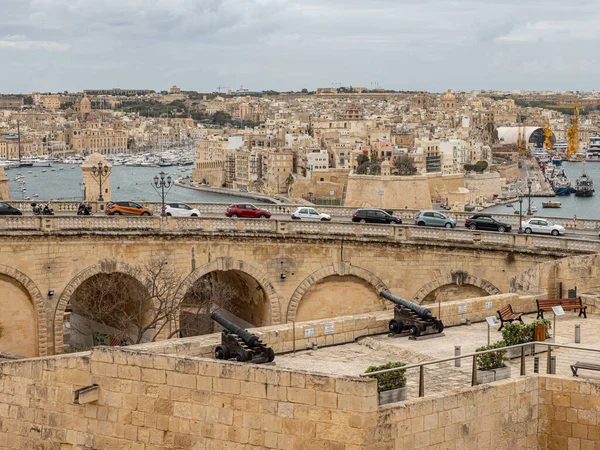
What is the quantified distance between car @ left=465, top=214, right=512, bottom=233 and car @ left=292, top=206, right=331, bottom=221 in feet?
12.7

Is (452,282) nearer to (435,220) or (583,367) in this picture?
(435,220)

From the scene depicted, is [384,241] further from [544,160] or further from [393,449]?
[544,160]

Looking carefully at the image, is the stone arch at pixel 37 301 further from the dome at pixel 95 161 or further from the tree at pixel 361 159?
the tree at pixel 361 159

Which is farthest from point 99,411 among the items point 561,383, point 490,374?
point 561,383

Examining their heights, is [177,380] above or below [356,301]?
above

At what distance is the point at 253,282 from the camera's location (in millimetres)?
25297

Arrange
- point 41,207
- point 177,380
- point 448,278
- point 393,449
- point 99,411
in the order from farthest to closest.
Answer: point 41,207 → point 448,278 → point 99,411 → point 177,380 → point 393,449

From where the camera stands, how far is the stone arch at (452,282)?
929 inches

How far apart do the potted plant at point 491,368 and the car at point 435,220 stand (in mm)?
16170

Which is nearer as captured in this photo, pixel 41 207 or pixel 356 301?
pixel 356 301

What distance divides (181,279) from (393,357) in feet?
41.5

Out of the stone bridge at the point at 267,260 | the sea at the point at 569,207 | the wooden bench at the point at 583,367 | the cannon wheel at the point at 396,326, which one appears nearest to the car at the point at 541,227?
the stone bridge at the point at 267,260

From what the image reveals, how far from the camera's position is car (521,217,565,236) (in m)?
26.3

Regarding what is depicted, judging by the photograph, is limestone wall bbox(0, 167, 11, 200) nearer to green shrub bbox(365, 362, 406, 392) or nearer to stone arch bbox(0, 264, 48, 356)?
stone arch bbox(0, 264, 48, 356)
